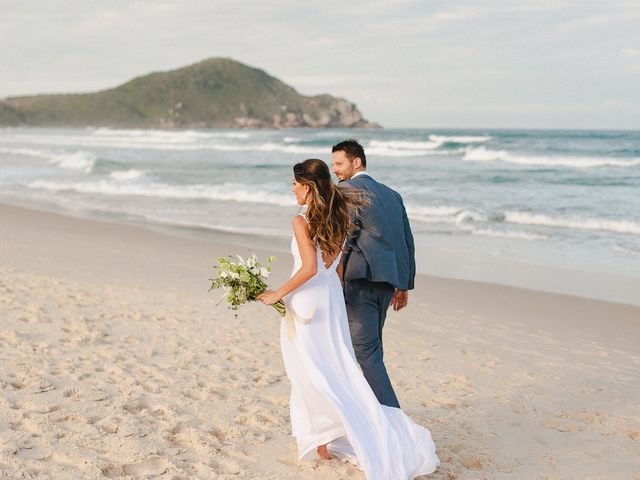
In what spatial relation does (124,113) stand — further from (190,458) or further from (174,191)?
(190,458)

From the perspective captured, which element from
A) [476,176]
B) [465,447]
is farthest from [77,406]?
[476,176]

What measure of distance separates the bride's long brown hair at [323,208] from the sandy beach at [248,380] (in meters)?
1.40

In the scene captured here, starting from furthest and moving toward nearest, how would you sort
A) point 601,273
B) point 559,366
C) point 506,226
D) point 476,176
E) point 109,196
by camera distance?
point 476,176, point 109,196, point 506,226, point 601,273, point 559,366

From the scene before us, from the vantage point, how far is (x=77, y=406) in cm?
512

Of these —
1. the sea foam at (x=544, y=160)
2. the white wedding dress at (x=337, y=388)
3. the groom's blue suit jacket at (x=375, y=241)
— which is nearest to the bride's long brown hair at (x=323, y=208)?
the white wedding dress at (x=337, y=388)

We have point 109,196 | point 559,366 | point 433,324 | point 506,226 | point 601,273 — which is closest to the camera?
point 559,366

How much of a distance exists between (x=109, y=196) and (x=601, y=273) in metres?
14.8

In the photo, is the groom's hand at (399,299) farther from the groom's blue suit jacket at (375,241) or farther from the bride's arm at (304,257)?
the bride's arm at (304,257)

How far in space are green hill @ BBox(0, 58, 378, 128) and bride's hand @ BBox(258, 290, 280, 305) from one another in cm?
13201

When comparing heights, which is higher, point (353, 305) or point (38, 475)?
point (353, 305)

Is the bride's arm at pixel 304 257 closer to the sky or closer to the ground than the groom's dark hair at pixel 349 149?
closer to the ground

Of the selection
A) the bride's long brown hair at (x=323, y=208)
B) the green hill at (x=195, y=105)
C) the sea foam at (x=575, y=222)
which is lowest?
the sea foam at (x=575, y=222)

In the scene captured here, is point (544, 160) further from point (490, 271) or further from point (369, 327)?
point (369, 327)

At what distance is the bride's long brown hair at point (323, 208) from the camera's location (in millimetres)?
3922
